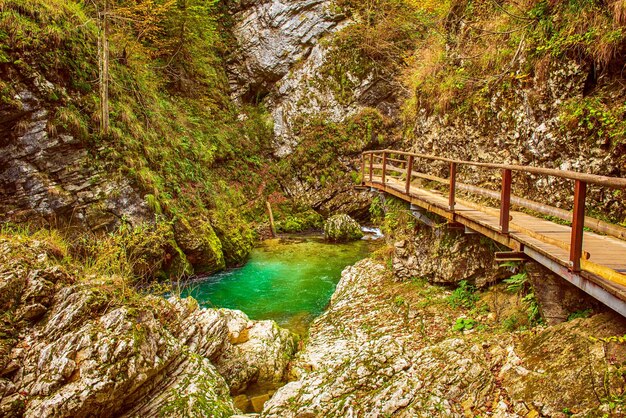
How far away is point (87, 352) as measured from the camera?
4723 mm

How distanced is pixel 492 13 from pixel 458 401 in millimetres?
8997

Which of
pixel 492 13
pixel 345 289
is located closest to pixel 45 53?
pixel 345 289

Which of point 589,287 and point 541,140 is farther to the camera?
point 541,140

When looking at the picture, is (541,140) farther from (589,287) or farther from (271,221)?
(271,221)

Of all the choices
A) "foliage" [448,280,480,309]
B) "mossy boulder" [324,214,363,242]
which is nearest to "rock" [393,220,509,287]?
"foliage" [448,280,480,309]

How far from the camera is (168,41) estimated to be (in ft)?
63.1

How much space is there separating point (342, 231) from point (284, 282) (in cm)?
542

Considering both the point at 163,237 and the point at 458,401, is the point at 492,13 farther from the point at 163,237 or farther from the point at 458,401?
the point at 163,237

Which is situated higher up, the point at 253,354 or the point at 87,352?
the point at 87,352

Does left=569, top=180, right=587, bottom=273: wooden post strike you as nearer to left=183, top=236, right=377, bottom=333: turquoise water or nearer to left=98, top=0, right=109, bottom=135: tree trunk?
left=183, top=236, right=377, bottom=333: turquoise water

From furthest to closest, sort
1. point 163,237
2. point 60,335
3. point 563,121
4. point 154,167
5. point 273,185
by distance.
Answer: point 273,185, point 154,167, point 163,237, point 563,121, point 60,335

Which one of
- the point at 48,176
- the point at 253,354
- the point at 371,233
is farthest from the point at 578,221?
the point at 371,233

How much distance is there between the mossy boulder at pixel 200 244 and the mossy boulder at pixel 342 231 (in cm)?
547

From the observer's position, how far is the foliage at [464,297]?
7012 millimetres
